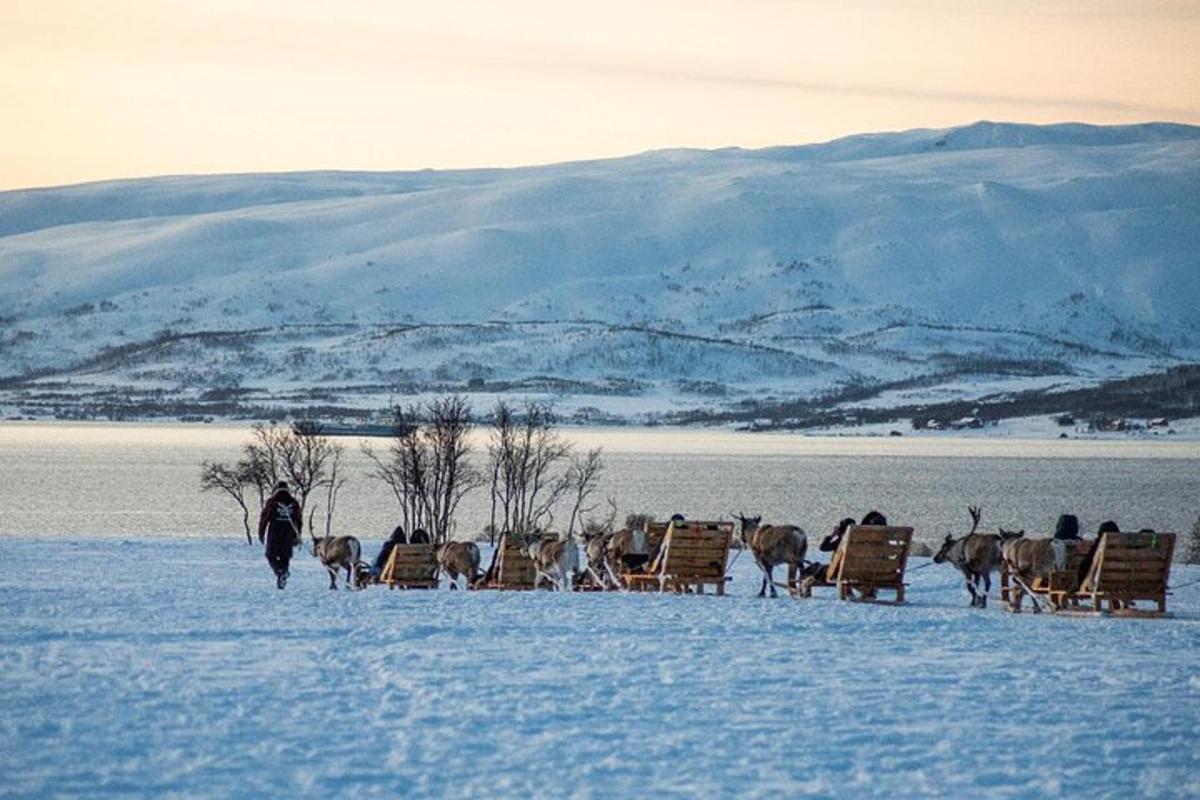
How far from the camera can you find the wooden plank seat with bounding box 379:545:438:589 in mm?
25781

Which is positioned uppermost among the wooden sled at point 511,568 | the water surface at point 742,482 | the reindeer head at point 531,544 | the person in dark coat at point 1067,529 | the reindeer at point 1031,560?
the person in dark coat at point 1067,529

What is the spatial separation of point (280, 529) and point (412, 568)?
1.90 metres

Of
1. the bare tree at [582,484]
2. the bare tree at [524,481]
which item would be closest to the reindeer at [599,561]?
the bare tree at [524,481]

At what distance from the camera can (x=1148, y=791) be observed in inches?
437

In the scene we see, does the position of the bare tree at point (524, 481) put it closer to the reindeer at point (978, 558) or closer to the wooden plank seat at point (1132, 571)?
the reindeer at point (978, 558)

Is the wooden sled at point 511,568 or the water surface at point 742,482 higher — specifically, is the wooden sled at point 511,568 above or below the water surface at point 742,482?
above

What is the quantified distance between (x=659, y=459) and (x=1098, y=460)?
27540mm

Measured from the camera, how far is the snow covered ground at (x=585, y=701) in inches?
444

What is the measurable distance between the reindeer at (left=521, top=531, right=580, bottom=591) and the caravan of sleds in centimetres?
2

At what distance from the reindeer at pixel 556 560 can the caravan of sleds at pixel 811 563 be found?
0.07ft

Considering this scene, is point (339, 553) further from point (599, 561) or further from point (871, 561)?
point (871, 561)

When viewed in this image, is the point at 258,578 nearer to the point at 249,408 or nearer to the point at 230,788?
the point at 230,788

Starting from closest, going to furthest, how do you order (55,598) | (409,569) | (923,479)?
(55,598) → (409,569) → (923,479)

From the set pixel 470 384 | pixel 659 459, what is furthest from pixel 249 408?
pixel 659 459
